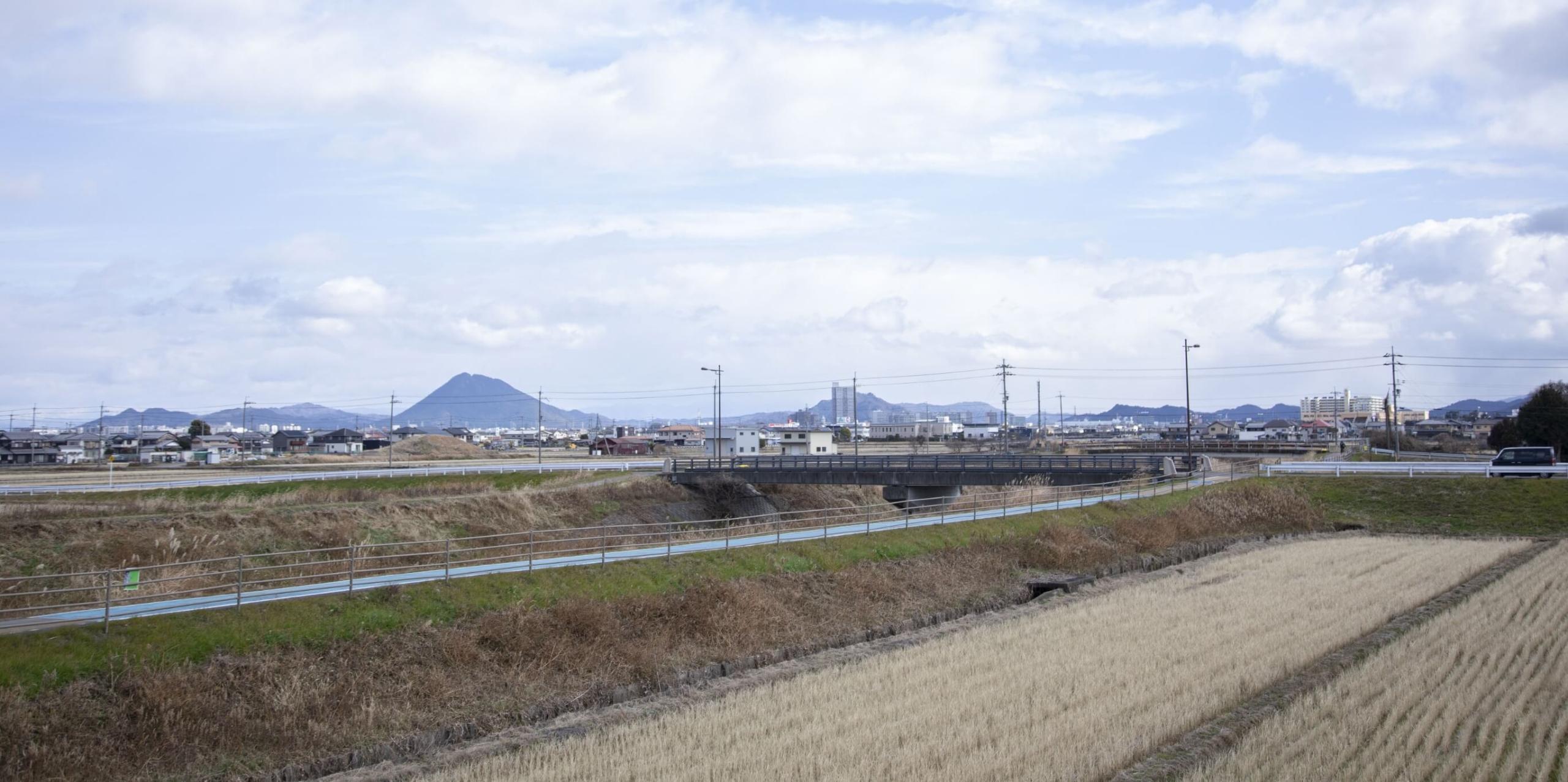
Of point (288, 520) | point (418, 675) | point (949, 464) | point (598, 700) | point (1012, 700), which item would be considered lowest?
point (598, 700)

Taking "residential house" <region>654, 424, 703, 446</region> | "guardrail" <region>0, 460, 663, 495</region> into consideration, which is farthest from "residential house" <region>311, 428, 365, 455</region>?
"guardrail" <region>0, 460, 663, 495</region>

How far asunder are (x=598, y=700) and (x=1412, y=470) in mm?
48776

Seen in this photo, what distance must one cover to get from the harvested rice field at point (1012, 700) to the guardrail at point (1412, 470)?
1140 inches

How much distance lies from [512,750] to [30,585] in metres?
19.6

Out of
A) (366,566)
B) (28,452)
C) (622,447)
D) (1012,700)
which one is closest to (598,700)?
(1012,700)

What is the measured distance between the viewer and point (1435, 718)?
589 inches

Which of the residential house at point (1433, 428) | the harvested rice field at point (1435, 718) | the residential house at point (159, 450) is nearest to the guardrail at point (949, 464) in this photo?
the harvested rice field at point (1435, 718)

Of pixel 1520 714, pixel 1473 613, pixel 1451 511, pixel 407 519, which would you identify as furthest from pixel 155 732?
pixel 1451 511

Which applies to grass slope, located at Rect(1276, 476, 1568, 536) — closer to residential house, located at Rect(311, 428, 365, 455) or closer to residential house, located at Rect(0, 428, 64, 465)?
residential house, located at Rect(0, 428, 64, 465)

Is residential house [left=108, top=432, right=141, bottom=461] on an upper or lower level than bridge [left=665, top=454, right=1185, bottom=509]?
upper

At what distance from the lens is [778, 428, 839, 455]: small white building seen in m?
85.9

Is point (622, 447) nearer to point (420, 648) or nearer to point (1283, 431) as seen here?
point (1283, 431)

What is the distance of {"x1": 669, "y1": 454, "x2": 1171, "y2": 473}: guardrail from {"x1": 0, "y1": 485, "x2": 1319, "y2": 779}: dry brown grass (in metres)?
28.0

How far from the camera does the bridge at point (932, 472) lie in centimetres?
5625
